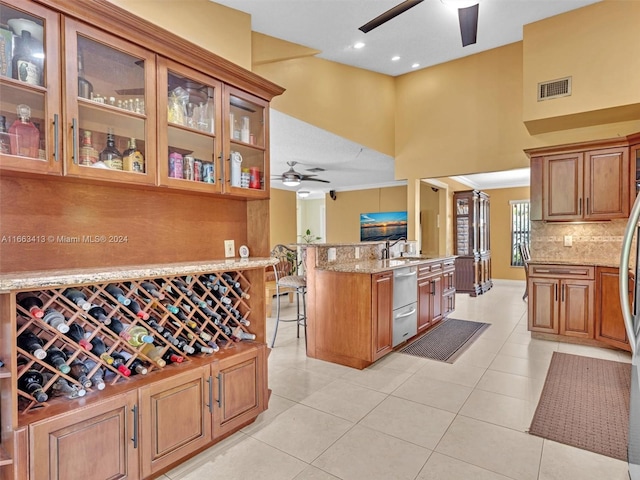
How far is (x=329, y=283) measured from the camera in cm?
341

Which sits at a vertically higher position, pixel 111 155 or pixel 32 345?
pixel 111 155

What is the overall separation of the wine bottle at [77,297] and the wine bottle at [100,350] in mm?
209

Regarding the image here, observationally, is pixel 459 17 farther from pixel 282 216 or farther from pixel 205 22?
pixel 282 216

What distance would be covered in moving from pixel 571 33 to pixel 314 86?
114 inches

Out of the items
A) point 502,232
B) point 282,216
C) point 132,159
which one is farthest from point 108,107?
point 502,232

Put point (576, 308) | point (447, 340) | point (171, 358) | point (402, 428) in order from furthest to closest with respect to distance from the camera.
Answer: point (447, 340) < point (576, 308) < point (402, 428) < point (171, 358)

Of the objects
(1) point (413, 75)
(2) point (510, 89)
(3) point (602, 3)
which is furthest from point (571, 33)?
(1) point (413, 75)

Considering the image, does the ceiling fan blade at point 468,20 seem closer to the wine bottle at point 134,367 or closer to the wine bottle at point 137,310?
the wine bottle at point 137,310

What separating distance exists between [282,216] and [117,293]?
6.68m

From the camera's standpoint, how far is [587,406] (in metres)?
2.50

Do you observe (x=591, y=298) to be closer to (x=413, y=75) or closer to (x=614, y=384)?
(x=614, y=384)

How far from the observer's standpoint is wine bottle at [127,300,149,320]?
177cm

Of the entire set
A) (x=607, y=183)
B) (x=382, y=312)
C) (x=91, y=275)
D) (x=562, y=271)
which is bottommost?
(x=382, y=312)

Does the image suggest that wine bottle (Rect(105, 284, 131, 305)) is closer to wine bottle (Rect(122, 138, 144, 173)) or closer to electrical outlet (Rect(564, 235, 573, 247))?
wine bottle (Rect(122, 138, 144, 173))
